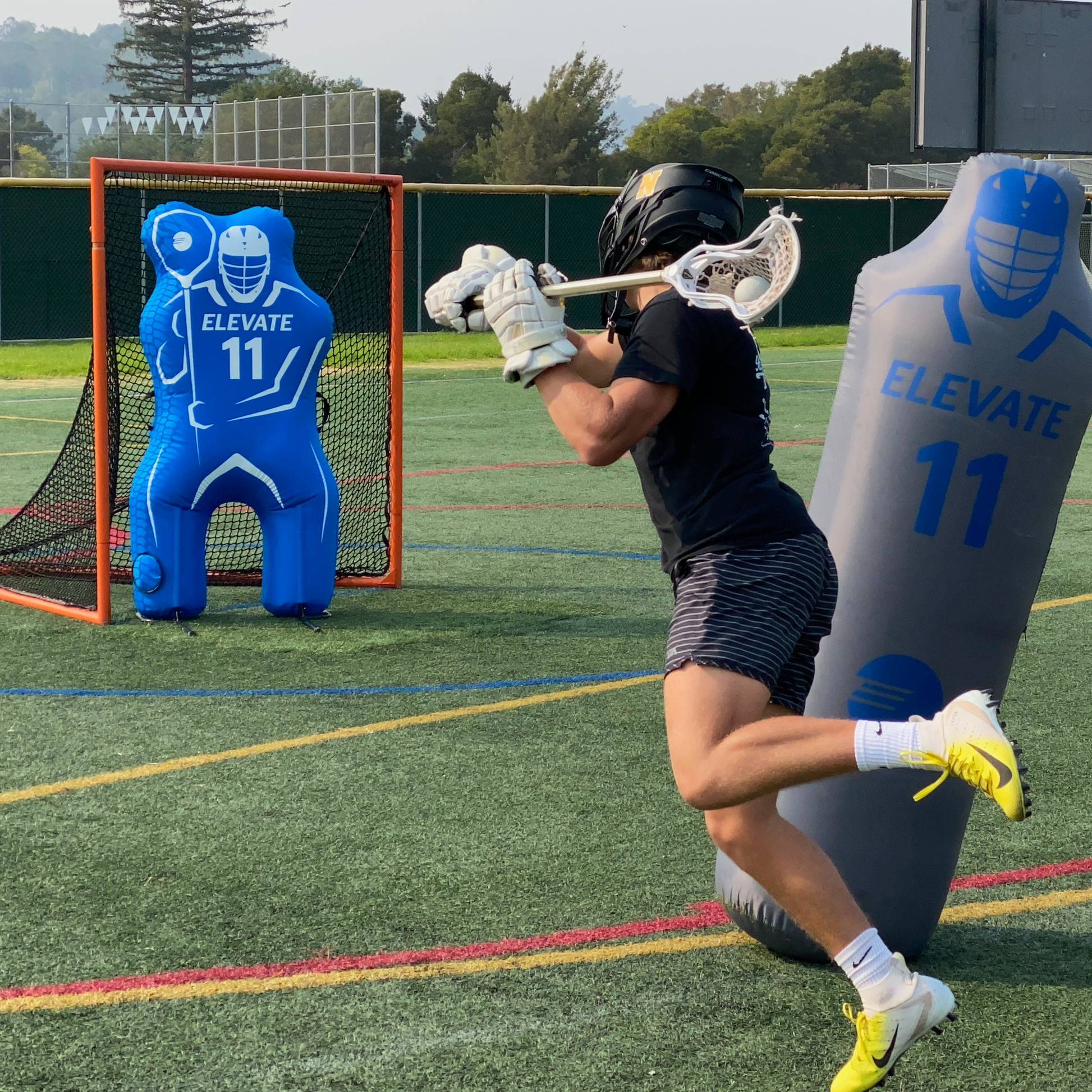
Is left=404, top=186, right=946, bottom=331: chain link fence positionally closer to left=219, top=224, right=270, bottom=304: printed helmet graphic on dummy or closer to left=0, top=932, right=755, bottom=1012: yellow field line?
left=219, top=224, right=270, bottom=304: printed helmet graphic on dummy

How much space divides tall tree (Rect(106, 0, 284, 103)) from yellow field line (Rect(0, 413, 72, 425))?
3540 inches

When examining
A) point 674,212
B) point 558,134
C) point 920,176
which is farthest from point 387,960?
point 558,134

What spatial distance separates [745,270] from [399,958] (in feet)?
6.24

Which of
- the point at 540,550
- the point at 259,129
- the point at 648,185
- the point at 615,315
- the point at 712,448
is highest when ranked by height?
the point at 259,129

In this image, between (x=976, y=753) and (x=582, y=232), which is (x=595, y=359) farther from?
(x=582, y=232)

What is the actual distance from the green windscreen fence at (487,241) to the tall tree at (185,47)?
80.6 meters

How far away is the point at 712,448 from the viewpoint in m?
3.53

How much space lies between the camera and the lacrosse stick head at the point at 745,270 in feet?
11.3

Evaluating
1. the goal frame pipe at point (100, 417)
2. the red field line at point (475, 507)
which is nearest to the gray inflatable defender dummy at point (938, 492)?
the goal frame pipe at point (100, 417)

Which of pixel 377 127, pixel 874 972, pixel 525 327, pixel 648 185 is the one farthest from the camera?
pixel 377 127

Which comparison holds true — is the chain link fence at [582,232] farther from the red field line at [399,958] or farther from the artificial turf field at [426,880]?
the red field line at [399,958]

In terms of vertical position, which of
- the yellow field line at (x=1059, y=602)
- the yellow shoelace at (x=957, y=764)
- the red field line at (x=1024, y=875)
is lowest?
the red field line at (x=1024, y=875)

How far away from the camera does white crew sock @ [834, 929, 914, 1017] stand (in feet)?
10.9

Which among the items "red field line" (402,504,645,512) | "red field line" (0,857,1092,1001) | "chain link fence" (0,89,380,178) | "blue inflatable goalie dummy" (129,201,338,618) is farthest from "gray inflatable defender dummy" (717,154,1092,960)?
"chain link fence" (0,89,380,178)
